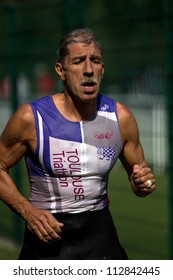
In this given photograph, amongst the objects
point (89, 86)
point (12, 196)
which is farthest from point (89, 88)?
point (12, 196)

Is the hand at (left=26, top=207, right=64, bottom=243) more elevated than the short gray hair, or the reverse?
the short gray hair

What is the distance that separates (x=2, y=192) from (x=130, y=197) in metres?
8.18

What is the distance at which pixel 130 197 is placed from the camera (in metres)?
13.9

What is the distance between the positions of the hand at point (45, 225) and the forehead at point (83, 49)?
3.22 feet

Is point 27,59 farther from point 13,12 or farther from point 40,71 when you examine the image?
point 40,71

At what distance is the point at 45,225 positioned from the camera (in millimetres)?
5508

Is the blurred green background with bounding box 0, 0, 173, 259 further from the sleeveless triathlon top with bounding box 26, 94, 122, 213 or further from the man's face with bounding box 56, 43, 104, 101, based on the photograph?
the man's face with bounding box 56, 43, 104, 101

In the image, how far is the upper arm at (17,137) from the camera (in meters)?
5.71

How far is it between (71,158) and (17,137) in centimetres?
36

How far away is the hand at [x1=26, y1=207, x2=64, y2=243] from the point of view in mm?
5512

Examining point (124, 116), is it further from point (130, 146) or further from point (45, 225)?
point (45, 225)

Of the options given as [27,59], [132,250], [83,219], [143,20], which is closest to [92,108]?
[83,219]

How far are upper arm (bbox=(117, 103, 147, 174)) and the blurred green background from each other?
110 inches

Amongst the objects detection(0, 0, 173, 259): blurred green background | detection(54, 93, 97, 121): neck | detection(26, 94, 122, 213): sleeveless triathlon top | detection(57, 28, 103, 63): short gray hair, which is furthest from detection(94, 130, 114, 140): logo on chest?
detection(0, 0, 173, 259): blurred green background
